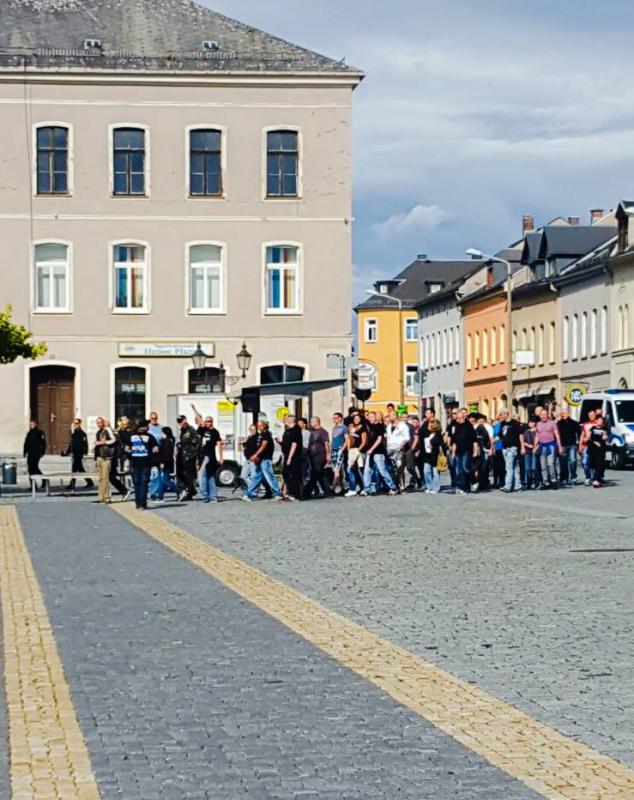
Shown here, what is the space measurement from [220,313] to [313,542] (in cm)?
3463

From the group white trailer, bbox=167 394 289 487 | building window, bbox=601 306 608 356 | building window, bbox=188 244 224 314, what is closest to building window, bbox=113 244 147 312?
building window, bbox=188 244 224 314

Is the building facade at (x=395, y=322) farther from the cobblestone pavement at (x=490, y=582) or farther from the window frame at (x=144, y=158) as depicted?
the cobblestone pavement at (x=490, y=582)

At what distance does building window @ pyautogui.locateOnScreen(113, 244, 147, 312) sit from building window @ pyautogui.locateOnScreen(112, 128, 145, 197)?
5.99 feet

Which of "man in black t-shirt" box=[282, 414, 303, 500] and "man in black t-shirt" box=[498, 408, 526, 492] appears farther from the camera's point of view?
"man in black t-shirt" box=[498, 408, 526, 492]

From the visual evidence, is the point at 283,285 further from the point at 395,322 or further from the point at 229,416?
the point at 395,322

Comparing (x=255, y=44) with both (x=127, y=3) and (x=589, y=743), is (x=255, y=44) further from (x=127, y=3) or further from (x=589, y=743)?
(x=589, y=743)

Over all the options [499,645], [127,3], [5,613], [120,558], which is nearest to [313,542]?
[120,558]

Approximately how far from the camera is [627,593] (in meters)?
14.9

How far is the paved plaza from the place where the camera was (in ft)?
24.1

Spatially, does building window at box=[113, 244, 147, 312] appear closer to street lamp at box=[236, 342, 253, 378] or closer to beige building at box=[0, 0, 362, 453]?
beige building at box=[0, 0, 362, 453]

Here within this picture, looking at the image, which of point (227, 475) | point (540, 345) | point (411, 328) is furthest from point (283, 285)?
point (411, 328)

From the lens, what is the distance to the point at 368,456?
1395 inches

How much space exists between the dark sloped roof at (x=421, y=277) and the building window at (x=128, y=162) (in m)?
79.7

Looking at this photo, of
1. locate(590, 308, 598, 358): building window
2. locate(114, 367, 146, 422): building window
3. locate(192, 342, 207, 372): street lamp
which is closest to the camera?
locate(192, 342, 207, 372): street lamp
